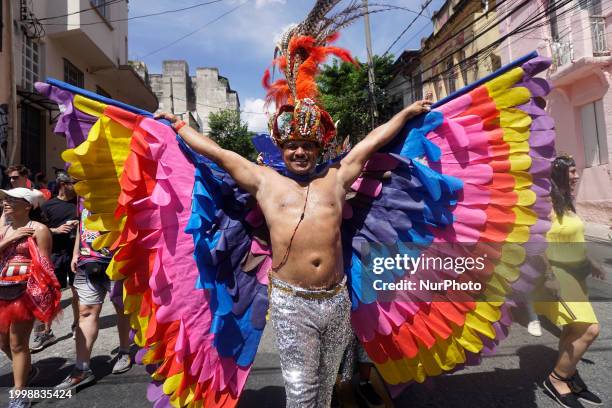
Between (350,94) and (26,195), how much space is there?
48.5 feet

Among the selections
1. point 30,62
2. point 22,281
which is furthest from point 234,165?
point 30,62

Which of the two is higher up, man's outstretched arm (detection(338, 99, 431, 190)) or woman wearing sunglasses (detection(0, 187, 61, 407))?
man's outstretched arm (detection(338, 99, 431, 190))

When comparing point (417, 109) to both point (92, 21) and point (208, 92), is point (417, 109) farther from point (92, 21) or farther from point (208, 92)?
point (208, 92)

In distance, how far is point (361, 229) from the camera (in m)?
2.36

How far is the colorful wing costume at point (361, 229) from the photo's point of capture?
2123mm

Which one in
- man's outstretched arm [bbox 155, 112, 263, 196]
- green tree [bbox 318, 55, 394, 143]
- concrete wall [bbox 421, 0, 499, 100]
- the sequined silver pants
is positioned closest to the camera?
the sequined silver pants

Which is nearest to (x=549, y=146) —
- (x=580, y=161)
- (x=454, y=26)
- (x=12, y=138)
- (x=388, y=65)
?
(x=12, y=138)

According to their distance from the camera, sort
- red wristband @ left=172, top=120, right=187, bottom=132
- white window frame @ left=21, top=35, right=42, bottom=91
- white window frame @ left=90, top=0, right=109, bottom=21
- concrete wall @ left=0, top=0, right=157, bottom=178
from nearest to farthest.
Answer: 1. red wristband @ left=172, top=120, right=187, bottom=132
2. concrete wall @ left=0, top=0, right=157, bottom=178
3. white window frame @ left=21, top=35, right=42, bottom=91
4. white window frame @ left=90, top=0, right=109, bottom=21

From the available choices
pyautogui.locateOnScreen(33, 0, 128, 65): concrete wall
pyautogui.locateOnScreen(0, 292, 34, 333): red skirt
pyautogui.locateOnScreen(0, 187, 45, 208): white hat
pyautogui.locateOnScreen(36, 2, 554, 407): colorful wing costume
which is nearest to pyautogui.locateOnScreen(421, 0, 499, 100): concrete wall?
pyautogui.locateOnScreen(33, 0, 128, 65): concrete wall

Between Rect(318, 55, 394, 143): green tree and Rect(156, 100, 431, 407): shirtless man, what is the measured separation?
13.9 metres

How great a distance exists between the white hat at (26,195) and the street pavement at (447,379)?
3.47 ft

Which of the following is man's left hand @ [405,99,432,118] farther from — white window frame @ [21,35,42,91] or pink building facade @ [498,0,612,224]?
white window frame @ [21,35,42,91]

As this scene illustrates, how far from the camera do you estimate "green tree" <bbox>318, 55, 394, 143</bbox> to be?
1603 cm

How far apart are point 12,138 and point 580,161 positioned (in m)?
14.0
